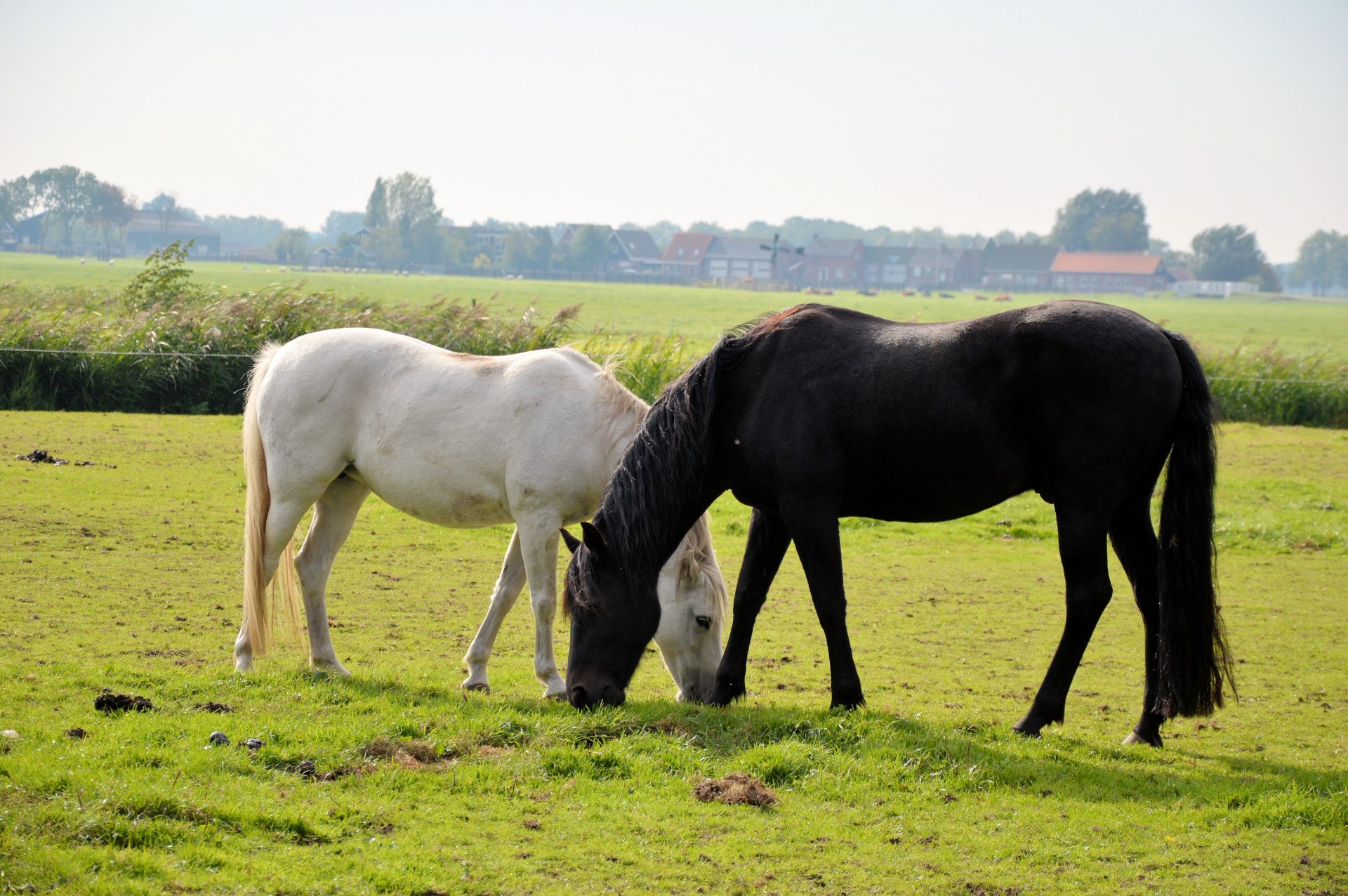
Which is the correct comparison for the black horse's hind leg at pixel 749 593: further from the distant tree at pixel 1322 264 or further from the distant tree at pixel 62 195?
the distant tree at pixel 1322 264

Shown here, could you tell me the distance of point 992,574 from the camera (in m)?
10.6

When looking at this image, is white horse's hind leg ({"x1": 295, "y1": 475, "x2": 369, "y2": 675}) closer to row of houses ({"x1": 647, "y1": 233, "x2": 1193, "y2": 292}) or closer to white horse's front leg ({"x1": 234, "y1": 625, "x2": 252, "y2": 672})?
white horse's front leg ({"x1": 234, "y1": 625, "x2": 252, "y2": 672})

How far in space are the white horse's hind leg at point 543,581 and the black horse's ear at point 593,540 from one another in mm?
513

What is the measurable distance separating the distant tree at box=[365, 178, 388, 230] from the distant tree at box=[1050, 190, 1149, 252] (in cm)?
8453

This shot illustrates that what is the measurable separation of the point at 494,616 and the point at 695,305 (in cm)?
6787

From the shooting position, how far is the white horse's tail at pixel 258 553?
19.6ft

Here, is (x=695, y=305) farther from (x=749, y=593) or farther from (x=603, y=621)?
(x=603, y=621)

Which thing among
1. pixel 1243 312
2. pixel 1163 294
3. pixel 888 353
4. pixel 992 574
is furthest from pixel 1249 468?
pixel 1163 294

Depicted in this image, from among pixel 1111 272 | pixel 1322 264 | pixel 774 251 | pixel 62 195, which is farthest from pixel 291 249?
pixel 1322 264

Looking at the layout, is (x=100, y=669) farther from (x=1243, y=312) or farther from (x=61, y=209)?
(x=61, y=209)

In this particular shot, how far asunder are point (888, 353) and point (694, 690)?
2030 mm

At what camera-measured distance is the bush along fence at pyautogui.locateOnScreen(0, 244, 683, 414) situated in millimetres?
16750

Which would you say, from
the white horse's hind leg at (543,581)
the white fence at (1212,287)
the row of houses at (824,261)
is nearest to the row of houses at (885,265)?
the row of houses at (824,261)


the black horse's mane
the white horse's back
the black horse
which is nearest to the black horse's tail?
the black horse
